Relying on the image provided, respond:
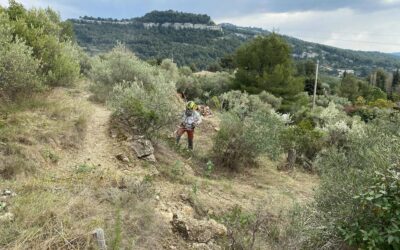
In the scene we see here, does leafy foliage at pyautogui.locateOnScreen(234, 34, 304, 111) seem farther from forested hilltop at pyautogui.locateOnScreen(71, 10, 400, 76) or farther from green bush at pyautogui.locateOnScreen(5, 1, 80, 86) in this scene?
forested hilltop at pyautogui.locateOnScreen(71, 10, 400, 76)

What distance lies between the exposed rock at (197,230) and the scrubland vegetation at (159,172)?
0.06ft

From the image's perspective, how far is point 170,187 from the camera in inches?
269

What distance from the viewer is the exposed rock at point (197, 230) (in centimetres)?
514

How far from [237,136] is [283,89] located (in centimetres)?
1670

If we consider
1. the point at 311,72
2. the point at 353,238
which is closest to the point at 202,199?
the point at 353,238

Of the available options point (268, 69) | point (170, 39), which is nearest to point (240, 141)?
point (268, 69)

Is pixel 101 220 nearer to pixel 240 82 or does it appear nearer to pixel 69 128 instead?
pixel 69 128

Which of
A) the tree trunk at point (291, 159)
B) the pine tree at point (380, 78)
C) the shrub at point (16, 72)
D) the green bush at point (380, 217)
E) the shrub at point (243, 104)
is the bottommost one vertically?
the pine tree at point (380, 78)

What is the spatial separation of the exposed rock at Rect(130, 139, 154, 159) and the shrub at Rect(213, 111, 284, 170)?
5.92 ft

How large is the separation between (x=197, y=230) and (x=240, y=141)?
4147 millimetres

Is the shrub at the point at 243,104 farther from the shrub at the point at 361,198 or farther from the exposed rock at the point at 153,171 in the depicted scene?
the shrub at the point at 361,198

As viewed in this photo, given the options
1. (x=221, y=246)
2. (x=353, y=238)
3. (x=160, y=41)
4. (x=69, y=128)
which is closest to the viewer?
(x=353, y=238)

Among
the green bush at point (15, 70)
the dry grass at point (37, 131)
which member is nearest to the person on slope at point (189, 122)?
the dry grass at point (37, 131)

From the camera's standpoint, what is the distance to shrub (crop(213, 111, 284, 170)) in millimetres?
9039
